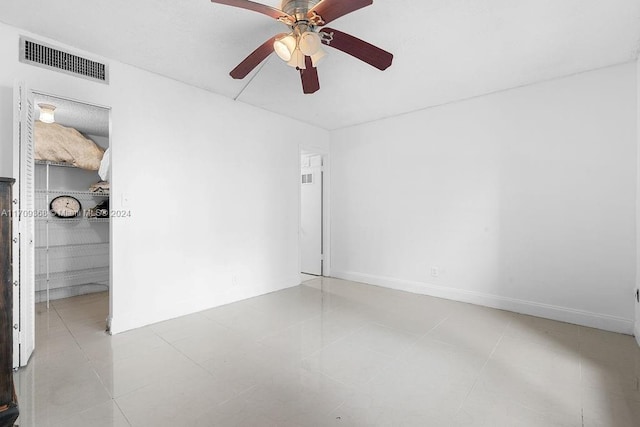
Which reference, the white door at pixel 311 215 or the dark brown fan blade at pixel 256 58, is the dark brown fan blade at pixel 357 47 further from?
the white door at pixel 311 215

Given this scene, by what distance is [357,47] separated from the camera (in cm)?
193

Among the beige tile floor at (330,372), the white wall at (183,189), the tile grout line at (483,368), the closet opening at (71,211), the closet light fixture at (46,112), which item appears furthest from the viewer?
the closet opening at (71,211)

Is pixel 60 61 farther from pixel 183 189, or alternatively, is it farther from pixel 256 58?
pixel 256 58

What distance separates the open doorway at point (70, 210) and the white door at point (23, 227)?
72 cm

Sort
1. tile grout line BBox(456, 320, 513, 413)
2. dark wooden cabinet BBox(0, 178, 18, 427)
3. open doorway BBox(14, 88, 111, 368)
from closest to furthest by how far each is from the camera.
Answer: dark wooden cabinet BBox(0, 178, 18, 427) → tile grout line BBox(456, 320, 513, 413) → open doorway BBox(14, 88, 111, 368)

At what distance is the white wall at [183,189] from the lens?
281 cm

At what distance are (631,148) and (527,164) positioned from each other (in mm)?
827

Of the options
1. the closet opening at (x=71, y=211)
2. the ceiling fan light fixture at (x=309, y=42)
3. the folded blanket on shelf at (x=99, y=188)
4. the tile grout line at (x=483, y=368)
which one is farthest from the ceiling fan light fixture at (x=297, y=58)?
the folded blanket on shelf at (x=99, y=188)

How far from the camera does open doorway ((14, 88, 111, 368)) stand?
348 centimetres

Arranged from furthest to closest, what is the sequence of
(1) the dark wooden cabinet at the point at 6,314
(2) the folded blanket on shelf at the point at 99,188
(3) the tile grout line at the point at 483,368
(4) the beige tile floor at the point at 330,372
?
(2) the folded blanket on shelf at the point at 99,188 < (3) the tile grout line at the point at 483,368 < (4) the beige tile floor at the point at 330,372 < (1) the dark wooden cabinet at the point at 6,314

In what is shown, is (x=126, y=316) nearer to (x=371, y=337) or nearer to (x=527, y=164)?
(x=371, y=337)

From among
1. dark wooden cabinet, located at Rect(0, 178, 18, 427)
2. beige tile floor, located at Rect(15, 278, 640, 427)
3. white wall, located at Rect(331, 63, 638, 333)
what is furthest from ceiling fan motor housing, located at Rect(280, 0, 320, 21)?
white wall, located at Rect(331, 63, 638, 333)

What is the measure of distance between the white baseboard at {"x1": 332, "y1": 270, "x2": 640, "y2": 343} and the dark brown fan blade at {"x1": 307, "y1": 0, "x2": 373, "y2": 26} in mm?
3524

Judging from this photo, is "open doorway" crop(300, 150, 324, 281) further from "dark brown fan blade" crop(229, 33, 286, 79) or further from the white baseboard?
"dark brown fan blade" crop(229, 33, 286, 79)
